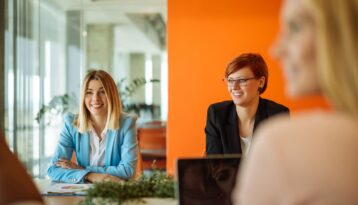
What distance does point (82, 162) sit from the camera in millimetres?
3008

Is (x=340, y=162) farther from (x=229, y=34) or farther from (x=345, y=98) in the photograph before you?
(x=229, y=34)

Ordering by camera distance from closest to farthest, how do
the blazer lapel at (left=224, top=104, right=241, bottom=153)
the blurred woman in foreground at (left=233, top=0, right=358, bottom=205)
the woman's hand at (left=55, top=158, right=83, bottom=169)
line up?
the blurred woman in foreground at (left=233, top=0, right=358, bottom=205), the blazer lapel at (left=224, top=104, right=241, bottom=153), the woman's hand at (left=55, top=158, right=83, bottom=169)

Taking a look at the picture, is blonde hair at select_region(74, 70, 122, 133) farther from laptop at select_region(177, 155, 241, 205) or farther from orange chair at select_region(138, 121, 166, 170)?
orange chair at select_region(138, 121, 166, 170)

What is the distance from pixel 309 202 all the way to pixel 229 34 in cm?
404

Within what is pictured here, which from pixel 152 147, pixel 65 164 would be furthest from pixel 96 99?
pixel 152 147

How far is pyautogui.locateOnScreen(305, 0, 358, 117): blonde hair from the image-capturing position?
58cm

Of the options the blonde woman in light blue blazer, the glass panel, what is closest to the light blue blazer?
the blonde woman in light blue blazer

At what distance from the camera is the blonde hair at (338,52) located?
0.58 m

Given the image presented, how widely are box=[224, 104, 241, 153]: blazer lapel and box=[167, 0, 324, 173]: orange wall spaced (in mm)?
1762

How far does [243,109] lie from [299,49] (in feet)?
6.98

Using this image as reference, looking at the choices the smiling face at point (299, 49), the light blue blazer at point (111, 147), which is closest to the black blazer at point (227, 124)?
the light blue blazer at point (111, 147)

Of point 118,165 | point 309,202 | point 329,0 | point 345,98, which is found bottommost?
point 118,165

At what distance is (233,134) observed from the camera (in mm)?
2654

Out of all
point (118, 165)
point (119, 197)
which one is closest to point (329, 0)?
point (119, 197)
